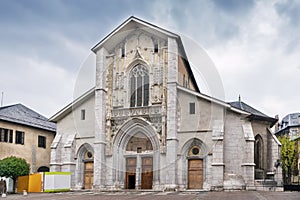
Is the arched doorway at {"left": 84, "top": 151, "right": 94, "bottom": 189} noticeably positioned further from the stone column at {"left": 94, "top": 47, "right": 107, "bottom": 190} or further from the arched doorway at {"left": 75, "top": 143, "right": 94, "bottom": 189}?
the stone column at {"left": 94, "top": 47, "right": 107, "bottom": 190}

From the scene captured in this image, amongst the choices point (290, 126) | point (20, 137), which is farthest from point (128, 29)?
point (290, 126)

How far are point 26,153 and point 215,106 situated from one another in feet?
65.9

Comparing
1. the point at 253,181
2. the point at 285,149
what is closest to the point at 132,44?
the point at 253,181

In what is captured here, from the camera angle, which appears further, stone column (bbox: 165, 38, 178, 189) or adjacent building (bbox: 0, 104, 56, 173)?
adjacent building (bbox: 0, 104, 56, 173)

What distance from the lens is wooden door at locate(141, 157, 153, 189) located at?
125ft

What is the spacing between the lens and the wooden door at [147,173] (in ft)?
125

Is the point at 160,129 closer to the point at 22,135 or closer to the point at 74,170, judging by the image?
the point at 74,170

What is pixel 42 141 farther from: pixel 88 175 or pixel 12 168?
pixel 12 168

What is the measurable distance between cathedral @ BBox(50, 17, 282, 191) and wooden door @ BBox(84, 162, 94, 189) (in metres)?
0.09

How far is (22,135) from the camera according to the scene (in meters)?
43.2

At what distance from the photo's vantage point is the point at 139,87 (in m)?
Answer: 39.4

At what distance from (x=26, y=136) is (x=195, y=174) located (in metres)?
18.1

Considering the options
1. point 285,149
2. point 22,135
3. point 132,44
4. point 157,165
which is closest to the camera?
point 157,165


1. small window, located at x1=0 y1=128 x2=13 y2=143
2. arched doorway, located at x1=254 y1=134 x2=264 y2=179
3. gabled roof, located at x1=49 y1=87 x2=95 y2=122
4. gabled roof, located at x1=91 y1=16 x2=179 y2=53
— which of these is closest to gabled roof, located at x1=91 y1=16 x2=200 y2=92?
gabled roof, located at x1=91 y1=16 x2=179 y2=53
